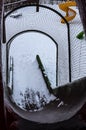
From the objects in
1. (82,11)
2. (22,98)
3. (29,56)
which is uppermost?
(82,11)

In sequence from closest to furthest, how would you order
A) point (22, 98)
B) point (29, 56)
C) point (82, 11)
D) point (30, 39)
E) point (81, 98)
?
point (82, 11)
point (81, 98)
point (22, 98)
point (29, 56)
point (30, 39)

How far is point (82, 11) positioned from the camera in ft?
0.96

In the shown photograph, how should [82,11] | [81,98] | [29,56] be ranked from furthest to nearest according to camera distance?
[29,56], [81,98], [82,11]

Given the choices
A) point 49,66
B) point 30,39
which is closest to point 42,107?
point 49,66

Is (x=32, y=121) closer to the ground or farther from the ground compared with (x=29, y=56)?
farther from the ground

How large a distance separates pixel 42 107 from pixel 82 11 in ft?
0.74

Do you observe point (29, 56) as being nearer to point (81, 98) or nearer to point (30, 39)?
point (30, 39)

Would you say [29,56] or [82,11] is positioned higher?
[82,11]

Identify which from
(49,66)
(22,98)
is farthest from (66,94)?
(49,66)

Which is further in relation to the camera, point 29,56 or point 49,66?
point 29,56

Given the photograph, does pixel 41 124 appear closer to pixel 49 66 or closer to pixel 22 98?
pixel 22 98

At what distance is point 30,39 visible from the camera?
2240 mm

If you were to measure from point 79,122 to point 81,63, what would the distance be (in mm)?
238

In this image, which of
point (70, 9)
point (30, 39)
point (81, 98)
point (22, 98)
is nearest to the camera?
point (81, 98)
